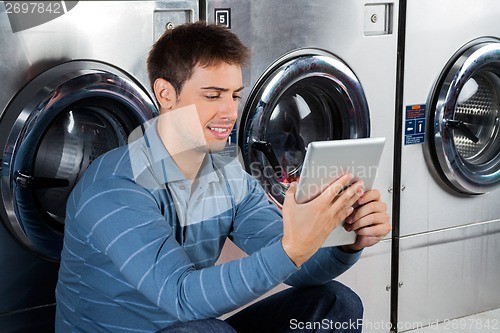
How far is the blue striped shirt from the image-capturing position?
5.27 feet

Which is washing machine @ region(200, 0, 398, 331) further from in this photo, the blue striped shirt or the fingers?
the fingers

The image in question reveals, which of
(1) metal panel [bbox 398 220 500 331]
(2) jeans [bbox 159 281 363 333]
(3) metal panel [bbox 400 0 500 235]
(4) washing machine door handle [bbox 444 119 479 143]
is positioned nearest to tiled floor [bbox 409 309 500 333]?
(1) metal panel [bbox 398 220 500 331]

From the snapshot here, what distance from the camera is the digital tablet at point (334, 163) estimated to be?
1.59 metres

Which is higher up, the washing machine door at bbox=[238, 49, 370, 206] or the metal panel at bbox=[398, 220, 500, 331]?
the washing machine door at bbox=[238, 49, 370, 206]

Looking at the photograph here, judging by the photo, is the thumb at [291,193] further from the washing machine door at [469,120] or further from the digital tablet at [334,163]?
the washing machine door at [469,120]

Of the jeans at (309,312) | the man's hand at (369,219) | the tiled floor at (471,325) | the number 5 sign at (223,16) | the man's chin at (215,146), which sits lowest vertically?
the tiled floor at (471,325)

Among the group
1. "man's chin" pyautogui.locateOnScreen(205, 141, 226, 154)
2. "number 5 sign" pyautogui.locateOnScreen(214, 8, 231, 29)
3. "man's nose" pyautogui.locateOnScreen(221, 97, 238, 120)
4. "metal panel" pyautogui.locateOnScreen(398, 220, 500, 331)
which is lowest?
"metal panel" pyautogui.locateOnScreen(398, 220, 500, 331)

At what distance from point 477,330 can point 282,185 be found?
91 centimetres

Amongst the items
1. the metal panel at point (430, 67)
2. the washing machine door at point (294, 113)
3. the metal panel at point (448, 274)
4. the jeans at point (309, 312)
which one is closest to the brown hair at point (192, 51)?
the washing machine door at point (294, 113)

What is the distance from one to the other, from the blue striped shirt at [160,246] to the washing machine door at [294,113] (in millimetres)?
253

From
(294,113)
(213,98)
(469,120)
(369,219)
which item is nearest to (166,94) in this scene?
(213,98)

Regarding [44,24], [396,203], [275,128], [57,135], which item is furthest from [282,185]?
[44,24]

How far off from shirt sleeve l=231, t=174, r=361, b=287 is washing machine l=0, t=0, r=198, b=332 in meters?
0.34

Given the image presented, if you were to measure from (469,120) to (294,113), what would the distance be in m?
0.72
